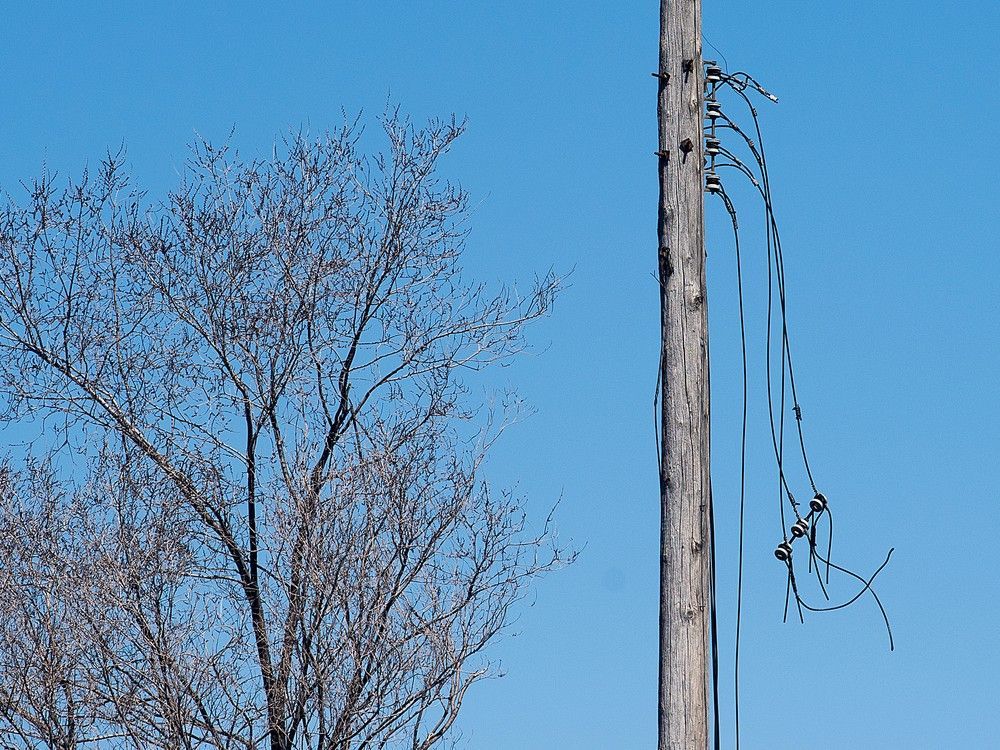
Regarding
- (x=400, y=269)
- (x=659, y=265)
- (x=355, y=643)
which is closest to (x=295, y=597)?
(x=355, y=643)

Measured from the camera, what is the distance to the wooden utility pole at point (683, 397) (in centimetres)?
496

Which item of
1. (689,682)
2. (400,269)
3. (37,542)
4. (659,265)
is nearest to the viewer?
(689,682)

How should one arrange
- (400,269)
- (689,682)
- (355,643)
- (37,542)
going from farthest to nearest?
Answer: (400,269) → (37,542) → (355,643) → (689,682)

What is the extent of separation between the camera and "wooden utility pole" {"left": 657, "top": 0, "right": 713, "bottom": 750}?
16.3 ft

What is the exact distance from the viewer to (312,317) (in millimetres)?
14023

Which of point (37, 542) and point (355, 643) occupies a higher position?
point (37, 542)

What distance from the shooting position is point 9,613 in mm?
13273

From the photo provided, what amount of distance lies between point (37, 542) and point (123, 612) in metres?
1.37

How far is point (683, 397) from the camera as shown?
5.30m

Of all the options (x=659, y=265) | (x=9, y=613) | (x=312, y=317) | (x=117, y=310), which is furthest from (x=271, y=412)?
(x=659, y=265)

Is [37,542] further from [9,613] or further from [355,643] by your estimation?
[355,643]

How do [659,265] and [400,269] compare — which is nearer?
[659,265]

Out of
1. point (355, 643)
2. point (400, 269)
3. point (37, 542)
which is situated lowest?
point (355, 643)

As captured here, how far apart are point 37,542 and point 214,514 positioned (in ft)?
6.03
